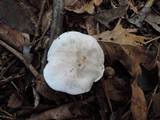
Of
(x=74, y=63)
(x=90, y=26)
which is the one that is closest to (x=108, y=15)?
(x=90, y=26)

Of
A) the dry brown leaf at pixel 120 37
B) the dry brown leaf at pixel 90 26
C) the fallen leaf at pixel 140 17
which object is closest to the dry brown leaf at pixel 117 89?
the dry brown leaf at pixel 120 37

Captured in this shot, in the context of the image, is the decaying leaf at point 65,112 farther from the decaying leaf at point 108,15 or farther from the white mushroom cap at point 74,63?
the decaying leaf at point 108,15

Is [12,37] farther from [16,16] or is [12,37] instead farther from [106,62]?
[106,62]

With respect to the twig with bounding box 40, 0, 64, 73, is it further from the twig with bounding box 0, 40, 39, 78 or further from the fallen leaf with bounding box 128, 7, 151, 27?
the fallen leaf with bounding box 128, 7, 151, 27

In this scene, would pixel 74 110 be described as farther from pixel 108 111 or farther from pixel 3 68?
pixel 3 68

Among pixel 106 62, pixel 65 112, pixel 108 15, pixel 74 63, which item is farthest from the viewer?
pixel 108 15
